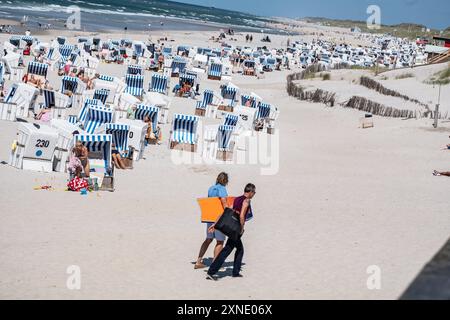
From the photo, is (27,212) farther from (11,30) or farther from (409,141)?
(11,30)

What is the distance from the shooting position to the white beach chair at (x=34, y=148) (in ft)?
41.9

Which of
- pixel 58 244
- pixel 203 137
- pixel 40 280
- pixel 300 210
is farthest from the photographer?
pixel 203 137

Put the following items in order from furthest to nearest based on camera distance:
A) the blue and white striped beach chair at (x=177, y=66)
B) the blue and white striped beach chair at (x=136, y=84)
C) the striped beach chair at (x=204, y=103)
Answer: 1. the blue and white striped beach chair at (x=177, y=66)
2. the blue and white striped beach chair at (x=136, y=84)
3. the striped beach chair at (x=204, y=103)

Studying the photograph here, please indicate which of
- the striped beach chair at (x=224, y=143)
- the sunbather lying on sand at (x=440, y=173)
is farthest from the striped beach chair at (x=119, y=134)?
the sunbather lying on sand at (x=440, y=173)

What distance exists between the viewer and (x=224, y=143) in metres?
16.4

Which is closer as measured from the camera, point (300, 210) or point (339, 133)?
point (300, 210)

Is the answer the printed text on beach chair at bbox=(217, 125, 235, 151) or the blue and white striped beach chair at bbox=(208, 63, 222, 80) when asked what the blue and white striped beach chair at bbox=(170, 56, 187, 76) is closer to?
the blue and white striped beach chair at bbox=(208, 63, 222, 80)

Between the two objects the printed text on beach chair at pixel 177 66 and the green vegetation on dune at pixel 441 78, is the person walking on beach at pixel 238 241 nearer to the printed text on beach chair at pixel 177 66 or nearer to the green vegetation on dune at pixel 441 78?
the green vegetation on dune at pixel 441 78

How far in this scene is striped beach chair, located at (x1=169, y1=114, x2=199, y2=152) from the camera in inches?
655

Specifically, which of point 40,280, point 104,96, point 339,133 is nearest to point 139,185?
point 40,280

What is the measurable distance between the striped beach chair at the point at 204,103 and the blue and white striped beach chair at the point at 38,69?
5.44 metres

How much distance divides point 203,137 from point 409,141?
5822 mm

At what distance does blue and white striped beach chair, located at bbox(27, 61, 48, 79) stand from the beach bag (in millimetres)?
18270

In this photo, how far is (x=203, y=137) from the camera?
16.6m
